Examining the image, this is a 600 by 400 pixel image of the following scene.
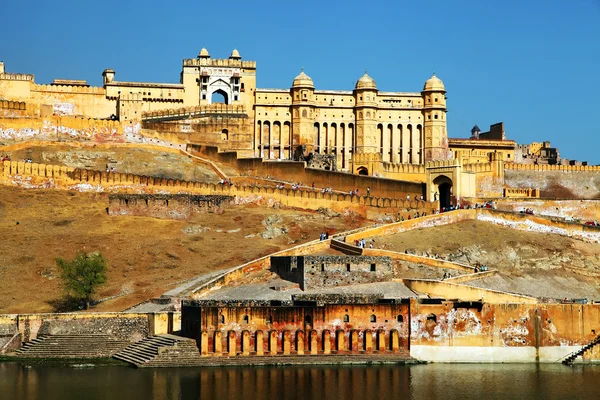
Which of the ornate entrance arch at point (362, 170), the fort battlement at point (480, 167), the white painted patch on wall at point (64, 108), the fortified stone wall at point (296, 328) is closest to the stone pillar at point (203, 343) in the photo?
the fortified stone wall at point (296, 328)

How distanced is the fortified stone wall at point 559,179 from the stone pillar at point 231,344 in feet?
116

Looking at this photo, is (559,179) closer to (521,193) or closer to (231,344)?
(521,193)

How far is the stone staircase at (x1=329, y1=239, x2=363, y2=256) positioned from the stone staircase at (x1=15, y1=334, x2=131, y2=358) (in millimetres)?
11798

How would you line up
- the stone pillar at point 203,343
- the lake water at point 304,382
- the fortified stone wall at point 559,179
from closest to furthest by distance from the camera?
the lake water at point 304,382
the stone pillar at point 203,343
the fortified stone wall at point 559,179

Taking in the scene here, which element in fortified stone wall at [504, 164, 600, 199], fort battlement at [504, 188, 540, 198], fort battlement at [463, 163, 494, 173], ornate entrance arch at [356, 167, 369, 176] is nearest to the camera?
fort battlement at [463, 163, 494, 173]

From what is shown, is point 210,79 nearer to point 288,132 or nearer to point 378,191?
point 288,132

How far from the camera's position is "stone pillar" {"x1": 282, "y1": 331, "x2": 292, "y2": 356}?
43219 mm

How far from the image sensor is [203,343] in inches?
1679

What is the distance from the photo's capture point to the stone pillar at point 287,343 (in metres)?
43.2

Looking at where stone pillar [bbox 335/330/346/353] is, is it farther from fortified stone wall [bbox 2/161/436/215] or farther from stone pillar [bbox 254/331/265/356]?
fortified stone wall [bbox 2/161/436/215]

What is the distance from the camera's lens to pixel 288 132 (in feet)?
266

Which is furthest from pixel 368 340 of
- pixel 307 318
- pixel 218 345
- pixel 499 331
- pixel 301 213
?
pixel 301 213

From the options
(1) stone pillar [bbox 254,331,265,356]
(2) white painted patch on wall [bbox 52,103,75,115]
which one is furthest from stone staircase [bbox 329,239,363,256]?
(2) white painted patch on wall [bbox 52,103,75,115]

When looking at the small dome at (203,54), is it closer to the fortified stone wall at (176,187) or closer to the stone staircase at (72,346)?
the fortified stone wall at (176,187)
